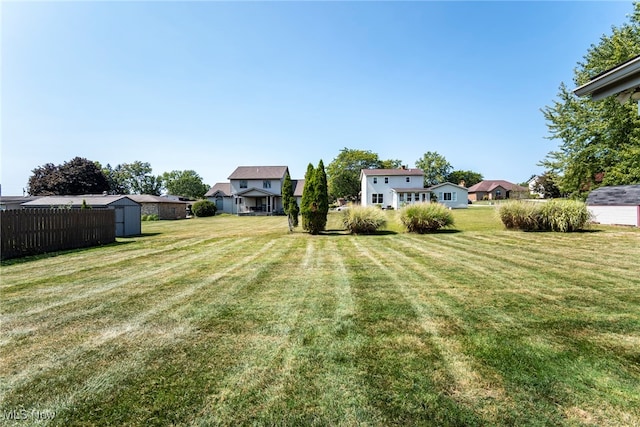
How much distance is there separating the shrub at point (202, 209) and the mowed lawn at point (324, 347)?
32.0 meters

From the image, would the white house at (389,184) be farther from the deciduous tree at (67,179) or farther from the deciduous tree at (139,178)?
the deciduous tree at (139,178)

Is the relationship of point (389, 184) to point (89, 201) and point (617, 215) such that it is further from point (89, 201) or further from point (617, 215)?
point (89, 201)

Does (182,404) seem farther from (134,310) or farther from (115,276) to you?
(115,276)

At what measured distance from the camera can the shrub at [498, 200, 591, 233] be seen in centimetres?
1272

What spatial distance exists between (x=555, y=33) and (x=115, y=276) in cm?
1626

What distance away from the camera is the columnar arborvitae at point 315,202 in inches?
563

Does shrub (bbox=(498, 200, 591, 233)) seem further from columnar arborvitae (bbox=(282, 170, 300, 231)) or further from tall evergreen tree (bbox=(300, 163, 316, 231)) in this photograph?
columnar arborvitae (bbox=(282, 170, 300, 231))

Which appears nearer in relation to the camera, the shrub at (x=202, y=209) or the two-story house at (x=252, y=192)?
the shrub at (x=202, y=209)

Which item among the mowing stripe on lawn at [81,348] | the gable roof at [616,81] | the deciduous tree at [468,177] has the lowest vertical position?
the mowing stripe on lawn at [81,348]

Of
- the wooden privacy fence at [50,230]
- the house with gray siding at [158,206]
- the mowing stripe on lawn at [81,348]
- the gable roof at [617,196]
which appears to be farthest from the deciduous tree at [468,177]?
the mowing stripe on lawn at [81,348]

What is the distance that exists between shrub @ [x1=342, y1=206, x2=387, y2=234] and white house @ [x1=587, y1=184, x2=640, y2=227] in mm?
9694

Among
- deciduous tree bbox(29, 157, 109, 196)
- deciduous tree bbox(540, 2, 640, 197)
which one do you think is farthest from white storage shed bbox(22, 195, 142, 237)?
deciduous tree bbox(29, 157, 109, 196)

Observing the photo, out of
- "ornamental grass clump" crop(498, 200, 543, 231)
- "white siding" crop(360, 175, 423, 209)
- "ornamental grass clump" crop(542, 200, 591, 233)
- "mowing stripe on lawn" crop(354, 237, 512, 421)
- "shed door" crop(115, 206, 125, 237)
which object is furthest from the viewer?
"white siding" crop(360, 175, 423, 209)

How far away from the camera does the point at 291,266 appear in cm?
714
